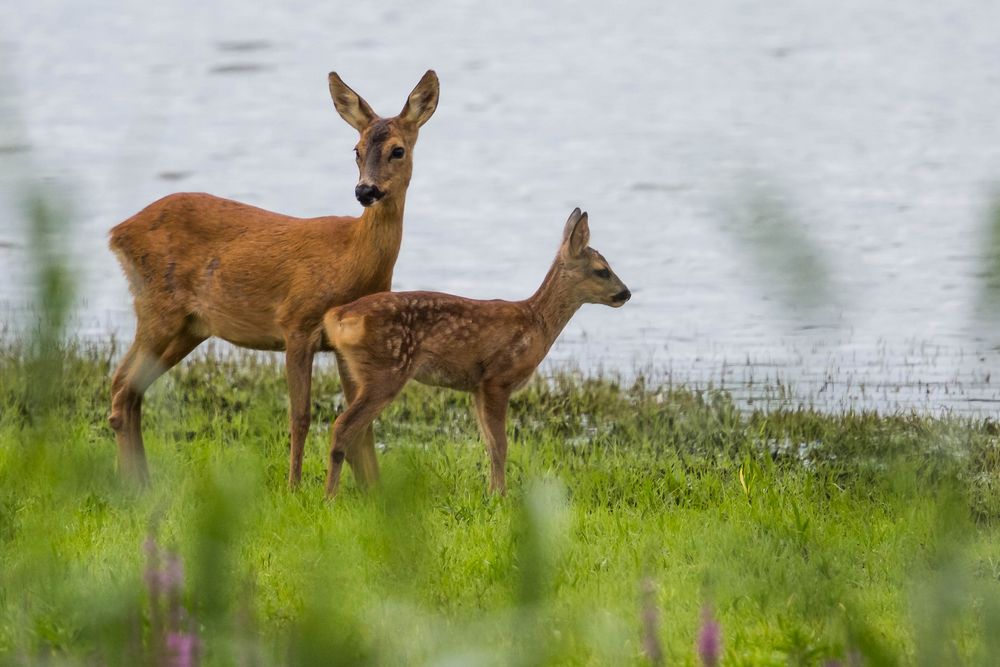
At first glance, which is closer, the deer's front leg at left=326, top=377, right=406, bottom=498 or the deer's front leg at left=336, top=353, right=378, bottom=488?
the deer's front leg at left=326, top=377, right=406, bottom=498

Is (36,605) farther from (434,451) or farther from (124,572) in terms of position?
(434,451)

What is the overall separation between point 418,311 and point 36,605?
2928mm

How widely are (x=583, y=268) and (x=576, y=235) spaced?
0.58 feet

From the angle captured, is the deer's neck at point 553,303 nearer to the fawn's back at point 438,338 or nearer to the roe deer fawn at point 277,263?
the fawn's back at point 438,338

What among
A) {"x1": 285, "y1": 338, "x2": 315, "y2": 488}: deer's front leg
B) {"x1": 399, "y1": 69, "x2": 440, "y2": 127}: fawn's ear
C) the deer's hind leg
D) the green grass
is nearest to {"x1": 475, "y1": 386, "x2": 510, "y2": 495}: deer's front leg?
the green grass

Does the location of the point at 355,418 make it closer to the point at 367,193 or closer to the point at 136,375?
the point at 367,193

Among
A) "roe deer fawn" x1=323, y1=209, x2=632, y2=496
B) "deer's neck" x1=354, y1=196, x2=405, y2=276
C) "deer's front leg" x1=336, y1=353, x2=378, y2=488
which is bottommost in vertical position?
"deer's front leg" x1=336, y1=353, x2=378, y2=488

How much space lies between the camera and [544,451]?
820 cm

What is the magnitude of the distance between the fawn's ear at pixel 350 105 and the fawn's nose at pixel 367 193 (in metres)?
0.55

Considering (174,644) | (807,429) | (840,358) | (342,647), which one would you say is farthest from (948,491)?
(807,429)

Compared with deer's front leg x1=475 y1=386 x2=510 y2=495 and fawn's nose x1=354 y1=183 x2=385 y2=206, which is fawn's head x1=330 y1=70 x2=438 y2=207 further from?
deer's front leg x1=475 y1=386 x2=510 y2=495

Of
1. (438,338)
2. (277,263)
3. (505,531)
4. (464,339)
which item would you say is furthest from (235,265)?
(505,531)

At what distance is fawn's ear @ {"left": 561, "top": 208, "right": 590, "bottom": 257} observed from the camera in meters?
7.74

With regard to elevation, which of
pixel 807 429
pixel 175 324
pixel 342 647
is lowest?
pixel 807 429
